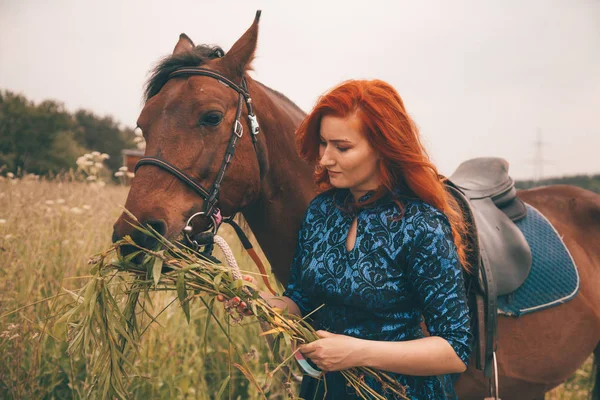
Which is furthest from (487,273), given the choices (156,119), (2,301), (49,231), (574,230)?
(49,231)

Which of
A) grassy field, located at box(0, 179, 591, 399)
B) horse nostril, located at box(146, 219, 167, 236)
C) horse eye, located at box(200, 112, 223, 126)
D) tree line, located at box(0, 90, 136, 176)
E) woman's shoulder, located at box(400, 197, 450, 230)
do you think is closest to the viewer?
woman's shoulder, located at box(400, 197, 450, 230)

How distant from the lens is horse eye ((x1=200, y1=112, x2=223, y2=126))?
6.10 feet

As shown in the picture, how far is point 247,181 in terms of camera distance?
78.3 inches

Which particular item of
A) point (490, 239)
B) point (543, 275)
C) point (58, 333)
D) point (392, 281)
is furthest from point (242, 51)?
point (58, 333)

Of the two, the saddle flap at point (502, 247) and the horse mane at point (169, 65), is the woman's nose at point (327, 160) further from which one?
the saddle flap at point (502, 247)

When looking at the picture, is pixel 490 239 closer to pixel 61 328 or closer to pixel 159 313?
pixel 159 313

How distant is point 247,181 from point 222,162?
0.17 meters

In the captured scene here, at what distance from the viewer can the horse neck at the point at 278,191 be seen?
218 centimetres

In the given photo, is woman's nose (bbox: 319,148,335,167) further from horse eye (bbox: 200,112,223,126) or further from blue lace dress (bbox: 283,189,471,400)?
horse eye (bbox: 200,112,223,126)

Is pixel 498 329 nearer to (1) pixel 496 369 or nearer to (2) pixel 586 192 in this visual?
(1) pixel 496 369

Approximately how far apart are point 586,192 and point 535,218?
79 cm

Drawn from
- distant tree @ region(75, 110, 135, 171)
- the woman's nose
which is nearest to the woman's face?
the woman's nose

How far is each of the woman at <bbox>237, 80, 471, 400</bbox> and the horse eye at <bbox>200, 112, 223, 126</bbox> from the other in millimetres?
493

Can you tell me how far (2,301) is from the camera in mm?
2871
